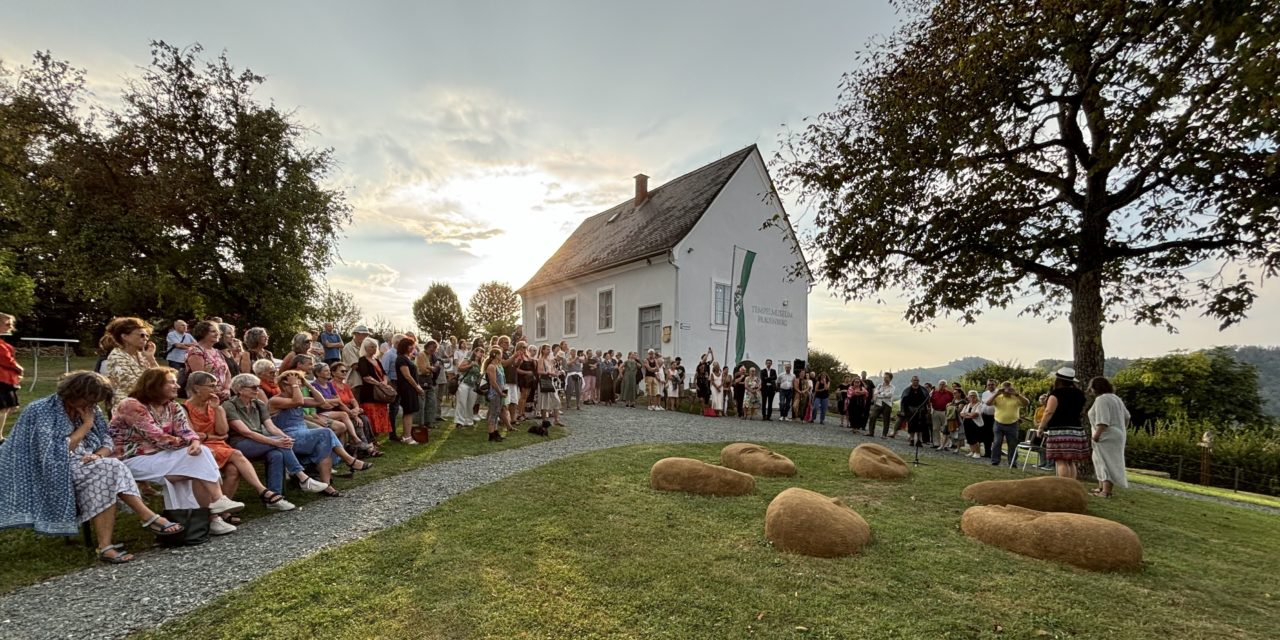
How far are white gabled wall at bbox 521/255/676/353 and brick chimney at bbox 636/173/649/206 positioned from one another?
5717mm

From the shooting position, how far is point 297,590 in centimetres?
360

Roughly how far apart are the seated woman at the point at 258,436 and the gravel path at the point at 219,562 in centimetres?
47

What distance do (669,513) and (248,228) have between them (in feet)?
64.4

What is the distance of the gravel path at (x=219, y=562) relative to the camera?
10.7 ft

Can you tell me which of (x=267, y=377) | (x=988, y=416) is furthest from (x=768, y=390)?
(x=267, y=377)

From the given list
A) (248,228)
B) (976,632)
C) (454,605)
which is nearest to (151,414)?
(454,605)

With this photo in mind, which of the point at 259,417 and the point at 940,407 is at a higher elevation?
the point at 259,417

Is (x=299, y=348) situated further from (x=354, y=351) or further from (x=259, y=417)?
(x=354, y=351)

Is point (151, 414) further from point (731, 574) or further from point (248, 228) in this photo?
point (248, 228)

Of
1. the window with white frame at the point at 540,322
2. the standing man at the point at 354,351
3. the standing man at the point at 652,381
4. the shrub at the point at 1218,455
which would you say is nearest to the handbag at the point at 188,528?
the standing man at the point at 354,351

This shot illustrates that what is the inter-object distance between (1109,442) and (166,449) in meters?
11.4

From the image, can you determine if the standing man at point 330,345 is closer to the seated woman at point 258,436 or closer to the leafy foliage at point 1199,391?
the seated woman at point 258,436

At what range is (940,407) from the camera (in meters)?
13.1

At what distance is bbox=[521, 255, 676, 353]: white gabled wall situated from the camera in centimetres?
1978
